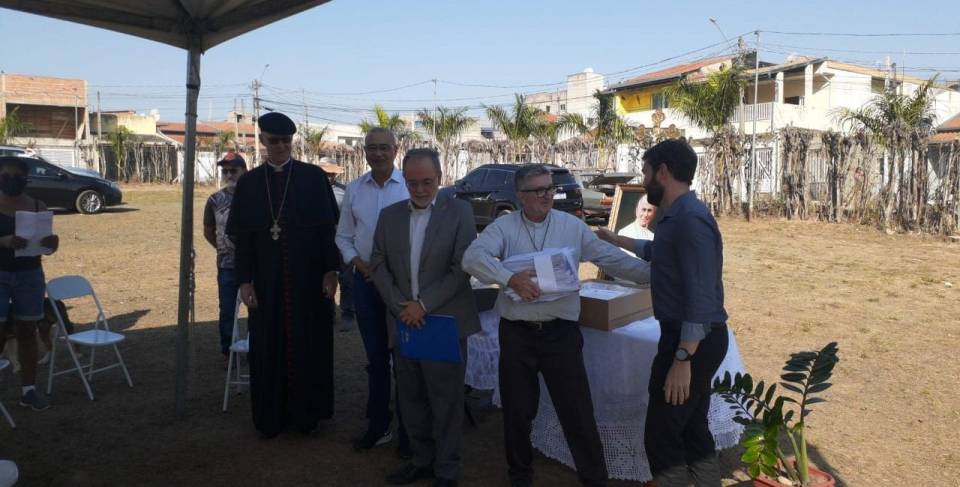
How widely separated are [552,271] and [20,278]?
3.73 meters

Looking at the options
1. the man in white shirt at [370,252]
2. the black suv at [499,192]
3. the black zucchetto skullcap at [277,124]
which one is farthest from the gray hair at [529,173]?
the black suv at [499,192]

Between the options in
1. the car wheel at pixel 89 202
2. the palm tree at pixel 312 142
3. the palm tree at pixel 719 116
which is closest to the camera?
the palm tree at pixel 719 116

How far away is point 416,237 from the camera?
11.9 feet

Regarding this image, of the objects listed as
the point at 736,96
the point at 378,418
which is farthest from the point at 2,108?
the point at 378,418

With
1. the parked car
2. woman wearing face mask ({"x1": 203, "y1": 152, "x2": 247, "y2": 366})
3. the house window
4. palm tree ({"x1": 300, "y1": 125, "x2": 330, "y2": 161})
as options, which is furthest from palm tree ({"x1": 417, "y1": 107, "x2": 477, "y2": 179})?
woman wearing face mask ({"x1": 203, "y1": 152, "x2": 247, "y2": 366})

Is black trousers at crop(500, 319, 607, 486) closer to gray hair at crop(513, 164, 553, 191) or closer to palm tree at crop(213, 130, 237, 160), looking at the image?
gray hair at crop(513, 164, 553, 191)

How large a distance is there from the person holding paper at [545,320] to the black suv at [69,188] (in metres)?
18.5

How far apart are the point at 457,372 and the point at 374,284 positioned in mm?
688

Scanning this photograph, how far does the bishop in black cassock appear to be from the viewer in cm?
423

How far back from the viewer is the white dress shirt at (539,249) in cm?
325

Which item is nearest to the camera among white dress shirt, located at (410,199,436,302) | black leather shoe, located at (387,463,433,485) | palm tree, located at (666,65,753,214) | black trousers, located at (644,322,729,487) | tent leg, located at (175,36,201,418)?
black trousers, located at (644,322,729,487)

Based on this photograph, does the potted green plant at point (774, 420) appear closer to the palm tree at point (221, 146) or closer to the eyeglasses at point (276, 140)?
the eyeglasses at point (276, 140)

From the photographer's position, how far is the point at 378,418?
13.9 ft

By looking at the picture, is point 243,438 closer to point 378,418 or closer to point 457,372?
point 378,418
